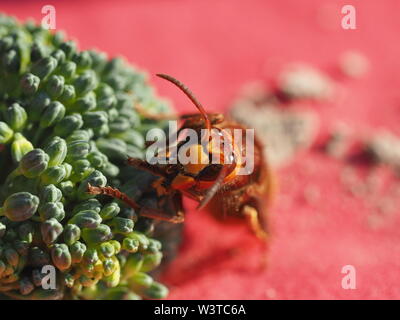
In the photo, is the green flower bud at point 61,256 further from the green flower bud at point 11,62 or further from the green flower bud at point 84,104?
the green flower bud at point 11,62

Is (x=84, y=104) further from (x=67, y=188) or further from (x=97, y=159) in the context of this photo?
(x=67, y=188)

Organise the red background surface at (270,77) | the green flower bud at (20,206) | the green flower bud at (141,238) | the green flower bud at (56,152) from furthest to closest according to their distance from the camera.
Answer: the red background surface at (270,77) < the green flower bud at (141,238) < the green flower bud at (56,152) < the green flower bud at (20,206)

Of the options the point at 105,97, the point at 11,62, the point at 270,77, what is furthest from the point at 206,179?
the point at 270,77

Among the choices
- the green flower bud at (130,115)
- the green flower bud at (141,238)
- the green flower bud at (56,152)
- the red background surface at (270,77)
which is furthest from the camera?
the red background surface at (270,77)

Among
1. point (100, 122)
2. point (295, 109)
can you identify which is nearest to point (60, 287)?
point (100, 122)

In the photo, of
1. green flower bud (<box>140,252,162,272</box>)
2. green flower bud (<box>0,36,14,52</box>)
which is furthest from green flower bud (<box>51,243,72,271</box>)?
green flower bud (<box>0,36,14,52</box>)

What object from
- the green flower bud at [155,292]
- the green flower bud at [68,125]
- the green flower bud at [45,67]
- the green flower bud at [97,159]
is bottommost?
the green flower bud at [155,292]

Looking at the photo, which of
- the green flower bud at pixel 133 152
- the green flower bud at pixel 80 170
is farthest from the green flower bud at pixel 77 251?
the green flower bud at pixel 133 152

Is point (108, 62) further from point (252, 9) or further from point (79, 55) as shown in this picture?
point (252, 9)
